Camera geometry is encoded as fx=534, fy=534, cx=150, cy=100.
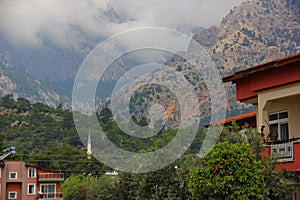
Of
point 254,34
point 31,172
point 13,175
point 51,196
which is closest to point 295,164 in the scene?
point 13,175

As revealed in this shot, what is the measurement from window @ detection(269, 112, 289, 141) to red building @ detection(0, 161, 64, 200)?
37907mm

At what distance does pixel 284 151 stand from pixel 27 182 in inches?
1643

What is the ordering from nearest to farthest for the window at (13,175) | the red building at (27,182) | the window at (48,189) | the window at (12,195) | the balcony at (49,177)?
→ the red building at (27,182), the window at (12,195), the window at (13,175), the balcony at (49,177), the window at (48,189)

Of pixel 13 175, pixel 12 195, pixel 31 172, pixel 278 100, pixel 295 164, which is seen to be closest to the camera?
pixel 295 164

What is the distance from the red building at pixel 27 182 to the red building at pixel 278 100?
125ft

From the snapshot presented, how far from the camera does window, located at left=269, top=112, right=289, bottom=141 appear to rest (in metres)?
15.3

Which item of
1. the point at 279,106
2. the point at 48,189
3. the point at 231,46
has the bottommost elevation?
the point at 48,189

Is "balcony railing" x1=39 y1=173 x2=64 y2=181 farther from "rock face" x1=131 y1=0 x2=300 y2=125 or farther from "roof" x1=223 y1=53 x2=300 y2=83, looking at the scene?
"rock face" x1=131 y1=0 x2=300 y2=125

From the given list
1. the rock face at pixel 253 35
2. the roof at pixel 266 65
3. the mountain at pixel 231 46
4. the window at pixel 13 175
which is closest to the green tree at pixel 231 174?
the roof at pixel 266 65

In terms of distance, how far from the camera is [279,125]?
1548 centimetres

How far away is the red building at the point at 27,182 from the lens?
50.2m

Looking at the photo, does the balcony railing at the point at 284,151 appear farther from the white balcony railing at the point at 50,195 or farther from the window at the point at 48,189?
the window at the point at 48,189

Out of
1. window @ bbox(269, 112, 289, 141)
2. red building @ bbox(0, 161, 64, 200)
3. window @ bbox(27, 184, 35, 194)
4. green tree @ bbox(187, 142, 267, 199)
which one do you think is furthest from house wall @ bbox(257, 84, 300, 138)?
window @ bbox(27, 184, 35, 194)

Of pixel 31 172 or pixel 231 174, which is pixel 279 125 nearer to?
pixel 231 174
